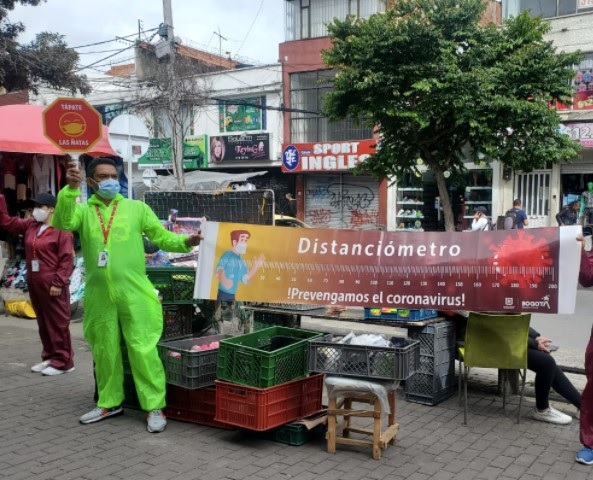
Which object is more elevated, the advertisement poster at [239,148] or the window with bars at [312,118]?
the window with bars at [312,118]

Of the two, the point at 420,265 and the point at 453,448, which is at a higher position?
the point at 420,265

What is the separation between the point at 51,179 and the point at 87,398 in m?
5.58

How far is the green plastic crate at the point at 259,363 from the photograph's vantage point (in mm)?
4496

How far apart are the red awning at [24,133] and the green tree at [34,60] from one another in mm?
4946

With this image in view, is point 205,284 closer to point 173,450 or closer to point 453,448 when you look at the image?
point 173,450

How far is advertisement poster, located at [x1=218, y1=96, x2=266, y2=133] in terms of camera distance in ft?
82.2

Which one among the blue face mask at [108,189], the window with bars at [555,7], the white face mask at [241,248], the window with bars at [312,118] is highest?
the window with bars at [555,7]

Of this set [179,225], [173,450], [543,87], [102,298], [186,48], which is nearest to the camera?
[173,450]

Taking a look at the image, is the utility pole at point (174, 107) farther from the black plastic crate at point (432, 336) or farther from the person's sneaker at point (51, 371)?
the black plastic crate at point (432, 336)

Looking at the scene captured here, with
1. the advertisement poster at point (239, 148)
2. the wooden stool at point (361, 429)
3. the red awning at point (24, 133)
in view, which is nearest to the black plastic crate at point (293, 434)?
the wooden stool at point (361, 429)

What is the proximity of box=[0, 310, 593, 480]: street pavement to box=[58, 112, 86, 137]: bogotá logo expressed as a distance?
2799mm

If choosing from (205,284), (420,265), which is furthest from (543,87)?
(205,284)

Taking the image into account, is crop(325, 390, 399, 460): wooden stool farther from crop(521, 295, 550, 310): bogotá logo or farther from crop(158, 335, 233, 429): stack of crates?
crop(521, 295, 550, 310): bogotá logo

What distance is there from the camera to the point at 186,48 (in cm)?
3095
